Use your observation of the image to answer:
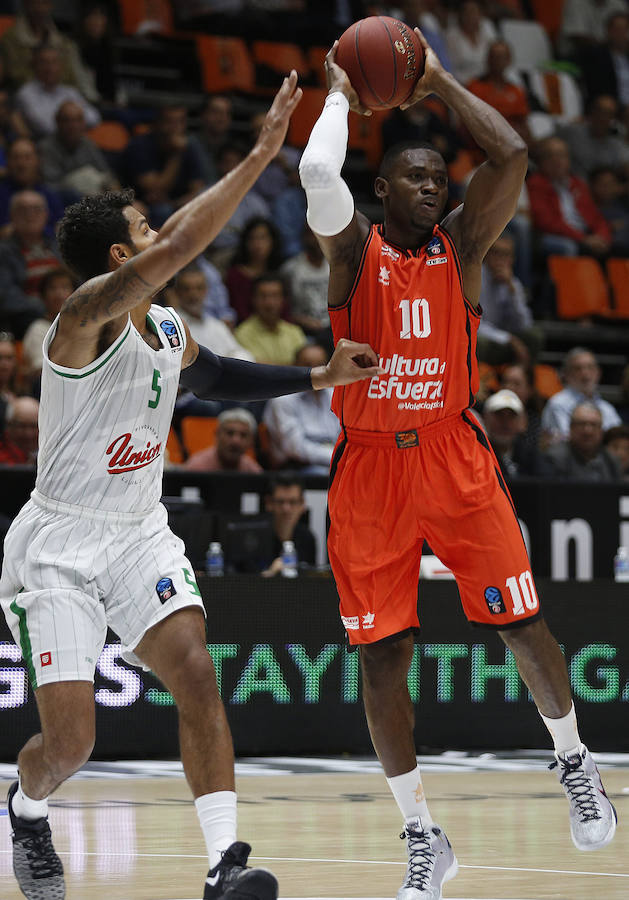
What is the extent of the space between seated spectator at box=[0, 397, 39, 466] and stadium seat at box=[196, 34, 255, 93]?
6828 millimetres

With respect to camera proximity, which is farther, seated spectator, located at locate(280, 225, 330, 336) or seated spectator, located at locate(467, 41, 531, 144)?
seated spectator, located at locate(467, 41, 531, 144)

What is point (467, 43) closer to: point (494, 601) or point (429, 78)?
point (429, 78)

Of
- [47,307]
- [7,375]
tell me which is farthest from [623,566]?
[47,307]

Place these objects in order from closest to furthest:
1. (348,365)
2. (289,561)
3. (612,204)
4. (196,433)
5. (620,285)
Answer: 1. (348,365)
2. (289,561)
3. (196,433)
4. (620,285)
5. (612,204)

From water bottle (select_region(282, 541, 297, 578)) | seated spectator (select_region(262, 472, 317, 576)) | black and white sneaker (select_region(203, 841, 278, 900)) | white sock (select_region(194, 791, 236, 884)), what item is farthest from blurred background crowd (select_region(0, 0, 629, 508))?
black and white sneaker (select_region(203, 841, 278, 900))

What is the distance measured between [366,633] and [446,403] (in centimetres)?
79

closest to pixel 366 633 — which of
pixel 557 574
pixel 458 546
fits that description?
pixel 458 546

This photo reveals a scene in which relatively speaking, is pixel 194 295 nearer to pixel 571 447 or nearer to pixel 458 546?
pixel 571 447

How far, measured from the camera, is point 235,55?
15.3 meters

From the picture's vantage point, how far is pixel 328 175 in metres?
4.53

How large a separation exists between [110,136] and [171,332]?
9.60 meters

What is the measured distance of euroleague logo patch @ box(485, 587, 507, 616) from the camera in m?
4.82

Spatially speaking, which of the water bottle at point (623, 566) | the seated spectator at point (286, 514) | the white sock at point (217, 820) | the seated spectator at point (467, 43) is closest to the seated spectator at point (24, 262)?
the seated spectator at point (286, 514)

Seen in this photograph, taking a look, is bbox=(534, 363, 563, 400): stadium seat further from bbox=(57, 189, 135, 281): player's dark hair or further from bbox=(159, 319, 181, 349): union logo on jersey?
bbox=(57, 189, 135, 281): player's dark hair
